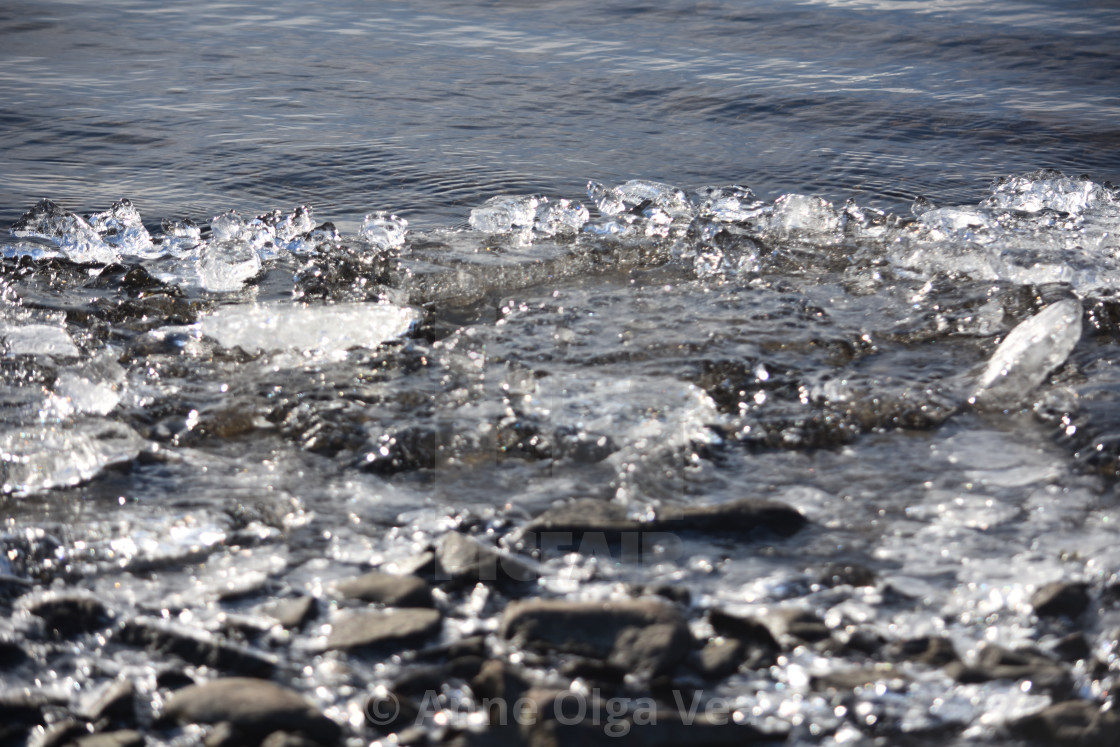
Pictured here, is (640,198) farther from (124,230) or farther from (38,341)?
(38,341)

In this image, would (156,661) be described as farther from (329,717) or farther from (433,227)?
(433,227)

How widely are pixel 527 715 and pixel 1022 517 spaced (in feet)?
4.10

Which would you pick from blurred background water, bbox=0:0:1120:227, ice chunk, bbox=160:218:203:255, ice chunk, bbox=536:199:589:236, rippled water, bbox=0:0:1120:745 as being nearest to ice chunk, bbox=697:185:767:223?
rippled water, bbox=0:0:1120:745

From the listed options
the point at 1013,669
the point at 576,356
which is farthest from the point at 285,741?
the point at 576,356

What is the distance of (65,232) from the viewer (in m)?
4.17

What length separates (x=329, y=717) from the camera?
171 centimetres

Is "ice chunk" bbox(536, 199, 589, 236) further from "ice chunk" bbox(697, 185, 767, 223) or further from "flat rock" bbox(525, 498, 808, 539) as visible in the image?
"flat rock" bbox(525, 498, 808, 539)

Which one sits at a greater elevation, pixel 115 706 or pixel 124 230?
pixel 124 230

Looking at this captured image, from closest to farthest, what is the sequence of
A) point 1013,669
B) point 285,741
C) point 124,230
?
point 285,741 < point 1013,669 < point 124,230

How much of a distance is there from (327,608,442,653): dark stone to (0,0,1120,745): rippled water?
40 millimetres

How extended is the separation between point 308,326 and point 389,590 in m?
1.46

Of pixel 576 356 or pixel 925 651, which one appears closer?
pixel 925 651

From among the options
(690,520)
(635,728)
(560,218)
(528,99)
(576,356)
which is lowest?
(635,728)

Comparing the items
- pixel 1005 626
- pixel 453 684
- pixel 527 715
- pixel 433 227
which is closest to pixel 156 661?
pixel 453 684
